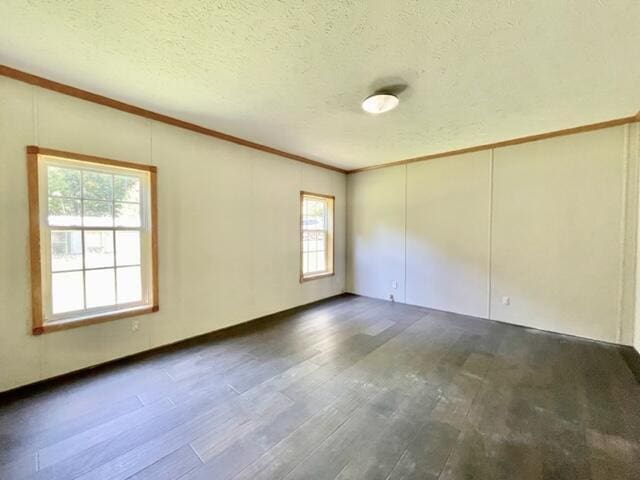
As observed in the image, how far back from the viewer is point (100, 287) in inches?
107

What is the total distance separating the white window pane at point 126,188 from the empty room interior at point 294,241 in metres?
0.03

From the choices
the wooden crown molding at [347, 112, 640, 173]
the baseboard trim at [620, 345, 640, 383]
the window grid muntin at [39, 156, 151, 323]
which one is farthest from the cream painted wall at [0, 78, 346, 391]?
the baseboard trim at [620, 345, 640, 383]

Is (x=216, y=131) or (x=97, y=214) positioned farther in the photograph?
(x=216, y=131)

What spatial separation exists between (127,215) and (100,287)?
30.8 inches

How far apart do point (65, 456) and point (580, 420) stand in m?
3.44

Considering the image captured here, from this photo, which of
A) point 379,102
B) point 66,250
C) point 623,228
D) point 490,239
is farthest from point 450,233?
point 66,250

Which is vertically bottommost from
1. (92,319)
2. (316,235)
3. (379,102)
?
(92,319)

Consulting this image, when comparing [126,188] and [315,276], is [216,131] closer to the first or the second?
[126,188]

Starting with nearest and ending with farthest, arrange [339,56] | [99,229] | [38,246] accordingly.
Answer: [339,56]
[38,246]
[99,229]

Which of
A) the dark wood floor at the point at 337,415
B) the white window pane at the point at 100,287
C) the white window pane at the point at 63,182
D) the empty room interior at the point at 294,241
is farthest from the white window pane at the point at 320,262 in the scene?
the white window pane at the point at 63,182

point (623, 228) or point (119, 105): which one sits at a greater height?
point (119, 105)

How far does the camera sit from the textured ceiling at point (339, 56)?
155cm

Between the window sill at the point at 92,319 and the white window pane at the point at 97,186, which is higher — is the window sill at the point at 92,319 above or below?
below

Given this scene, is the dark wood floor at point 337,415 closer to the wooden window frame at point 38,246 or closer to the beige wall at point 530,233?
the wooden window frame at point 38,246
